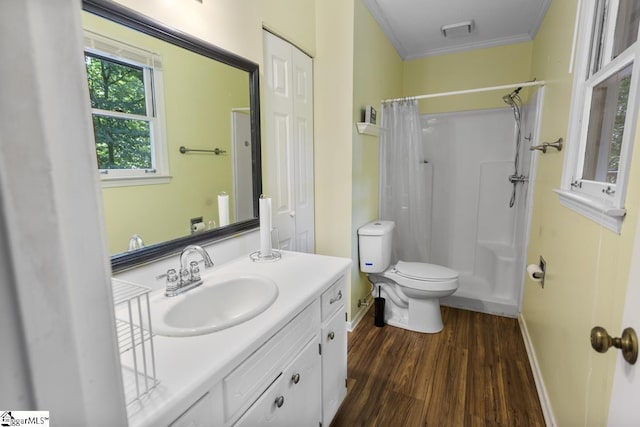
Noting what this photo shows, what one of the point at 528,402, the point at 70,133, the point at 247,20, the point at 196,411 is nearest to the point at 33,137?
the point at 70,133

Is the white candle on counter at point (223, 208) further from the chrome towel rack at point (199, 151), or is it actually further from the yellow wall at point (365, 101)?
the yellow wall at point (365, 101)

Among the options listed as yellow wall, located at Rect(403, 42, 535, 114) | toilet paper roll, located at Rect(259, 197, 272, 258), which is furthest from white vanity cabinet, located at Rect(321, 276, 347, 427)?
yellow wall, located at Rect(403, 42, 535, 114)

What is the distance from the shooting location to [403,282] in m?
2.42

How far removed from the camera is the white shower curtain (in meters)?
2.65

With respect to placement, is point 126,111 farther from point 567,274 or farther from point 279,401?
point 567,274

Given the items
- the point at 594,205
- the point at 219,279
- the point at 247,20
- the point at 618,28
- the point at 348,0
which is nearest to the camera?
the point at 594,205

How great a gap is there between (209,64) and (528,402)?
7.78ft

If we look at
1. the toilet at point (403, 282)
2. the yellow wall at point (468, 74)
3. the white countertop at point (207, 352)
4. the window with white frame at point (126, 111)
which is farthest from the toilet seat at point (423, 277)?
the window with white frame at point (126, 111)

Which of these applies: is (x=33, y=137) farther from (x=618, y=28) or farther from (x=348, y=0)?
(x=348, y=0)

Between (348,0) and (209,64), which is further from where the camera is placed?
(348,0)

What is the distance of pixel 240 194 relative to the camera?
157cm

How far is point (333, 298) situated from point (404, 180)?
165cm

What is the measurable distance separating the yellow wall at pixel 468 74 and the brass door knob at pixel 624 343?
108 inches

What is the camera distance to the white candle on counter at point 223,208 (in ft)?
4.79
